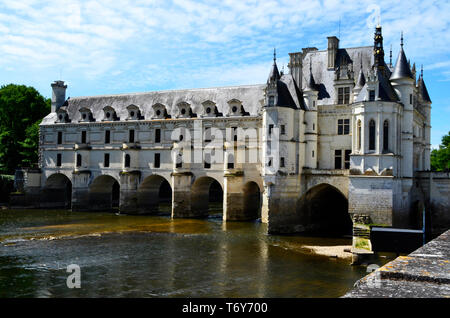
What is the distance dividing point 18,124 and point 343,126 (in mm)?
45478

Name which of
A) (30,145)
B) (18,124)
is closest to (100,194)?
(30,145)

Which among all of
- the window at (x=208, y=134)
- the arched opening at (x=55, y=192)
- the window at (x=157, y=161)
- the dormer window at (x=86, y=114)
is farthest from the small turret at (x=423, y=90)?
the arched opening at (x=55, y=192)

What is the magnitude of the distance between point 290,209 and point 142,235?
37.3ft

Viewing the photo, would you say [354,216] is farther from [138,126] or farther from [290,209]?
[138,126]

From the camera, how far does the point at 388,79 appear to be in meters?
31.7

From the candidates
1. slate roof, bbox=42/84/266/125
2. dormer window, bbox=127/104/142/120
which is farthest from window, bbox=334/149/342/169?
dormer window, bbox=127/104/142/120

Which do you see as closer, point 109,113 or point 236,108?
point 236,108

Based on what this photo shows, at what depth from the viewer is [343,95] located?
33656 millimetres

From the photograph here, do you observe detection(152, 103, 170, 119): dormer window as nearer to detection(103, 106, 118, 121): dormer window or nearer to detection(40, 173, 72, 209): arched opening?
detection(103, 106, 118, 121): dormer window

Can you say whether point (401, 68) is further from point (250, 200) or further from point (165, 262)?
point (165, 262)

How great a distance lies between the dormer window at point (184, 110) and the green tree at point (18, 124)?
78.4ft

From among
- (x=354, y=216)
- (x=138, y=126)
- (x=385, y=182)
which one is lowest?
(x=354, y=216)

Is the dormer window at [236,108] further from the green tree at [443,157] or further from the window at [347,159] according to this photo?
the green tree at [443,157]
